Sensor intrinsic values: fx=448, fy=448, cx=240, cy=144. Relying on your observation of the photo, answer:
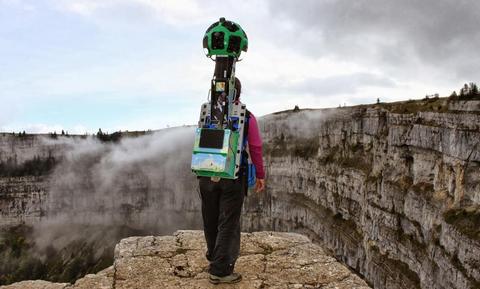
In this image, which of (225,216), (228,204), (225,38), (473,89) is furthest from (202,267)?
(473,89)

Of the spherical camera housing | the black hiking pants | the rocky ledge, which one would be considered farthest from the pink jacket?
the rocky ledge

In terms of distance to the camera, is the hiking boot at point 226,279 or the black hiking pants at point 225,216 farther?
the hiking boot at point 226,279

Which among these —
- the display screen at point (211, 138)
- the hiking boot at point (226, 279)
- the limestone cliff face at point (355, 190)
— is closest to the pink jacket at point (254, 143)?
the display screen at point (211, 138)

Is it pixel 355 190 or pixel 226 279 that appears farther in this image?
pixel 355 190

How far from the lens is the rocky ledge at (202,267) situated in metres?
9.83

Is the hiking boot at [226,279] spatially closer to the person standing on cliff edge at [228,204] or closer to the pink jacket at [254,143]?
the person standing on cliff edge at [228,204]

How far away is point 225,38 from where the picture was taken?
9.34 m

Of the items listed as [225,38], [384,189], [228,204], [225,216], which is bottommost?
[384,189]

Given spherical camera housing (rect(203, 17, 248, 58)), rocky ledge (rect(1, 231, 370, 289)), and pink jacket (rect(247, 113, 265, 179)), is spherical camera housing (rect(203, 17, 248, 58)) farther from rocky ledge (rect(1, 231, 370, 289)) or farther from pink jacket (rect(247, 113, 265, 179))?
rocky ledge (rect(1, 231, 370, 289))

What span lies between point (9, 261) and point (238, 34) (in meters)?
151

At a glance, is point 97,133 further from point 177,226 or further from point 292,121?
point 292,121

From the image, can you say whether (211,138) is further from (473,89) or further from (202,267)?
(473,89)

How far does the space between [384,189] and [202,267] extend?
177 feet

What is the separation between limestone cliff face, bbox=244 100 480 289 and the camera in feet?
122
